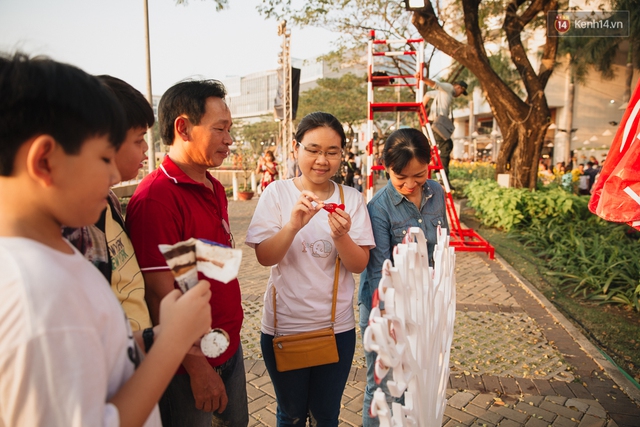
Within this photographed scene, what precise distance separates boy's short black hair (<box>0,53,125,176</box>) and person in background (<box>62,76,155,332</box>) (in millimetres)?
411

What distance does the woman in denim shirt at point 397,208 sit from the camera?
88.7 inches

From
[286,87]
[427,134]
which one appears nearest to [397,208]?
[427,134]

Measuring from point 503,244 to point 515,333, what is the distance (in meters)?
3.77

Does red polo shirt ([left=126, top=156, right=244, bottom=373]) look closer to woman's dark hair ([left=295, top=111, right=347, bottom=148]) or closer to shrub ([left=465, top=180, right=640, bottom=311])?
woman's dark hair ([left=295, top=111, right=347, bottom=148])

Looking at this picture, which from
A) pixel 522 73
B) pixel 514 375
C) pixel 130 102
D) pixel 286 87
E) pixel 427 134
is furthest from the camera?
pixel 286 87

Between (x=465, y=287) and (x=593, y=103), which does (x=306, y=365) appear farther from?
(x=593, y=103)

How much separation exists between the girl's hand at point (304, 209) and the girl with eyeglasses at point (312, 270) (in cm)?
16

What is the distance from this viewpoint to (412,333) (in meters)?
1.25

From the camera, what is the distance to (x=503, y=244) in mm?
7543

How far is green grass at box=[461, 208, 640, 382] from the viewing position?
3635 millimetres

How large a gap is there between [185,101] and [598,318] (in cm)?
456

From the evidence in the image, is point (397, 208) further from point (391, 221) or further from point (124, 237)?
point (124, 237)

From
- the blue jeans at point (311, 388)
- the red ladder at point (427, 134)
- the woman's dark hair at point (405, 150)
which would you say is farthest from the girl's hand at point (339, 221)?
the red ladder at point (427, 134)

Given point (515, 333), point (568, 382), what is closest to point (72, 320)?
point (568, 382)
